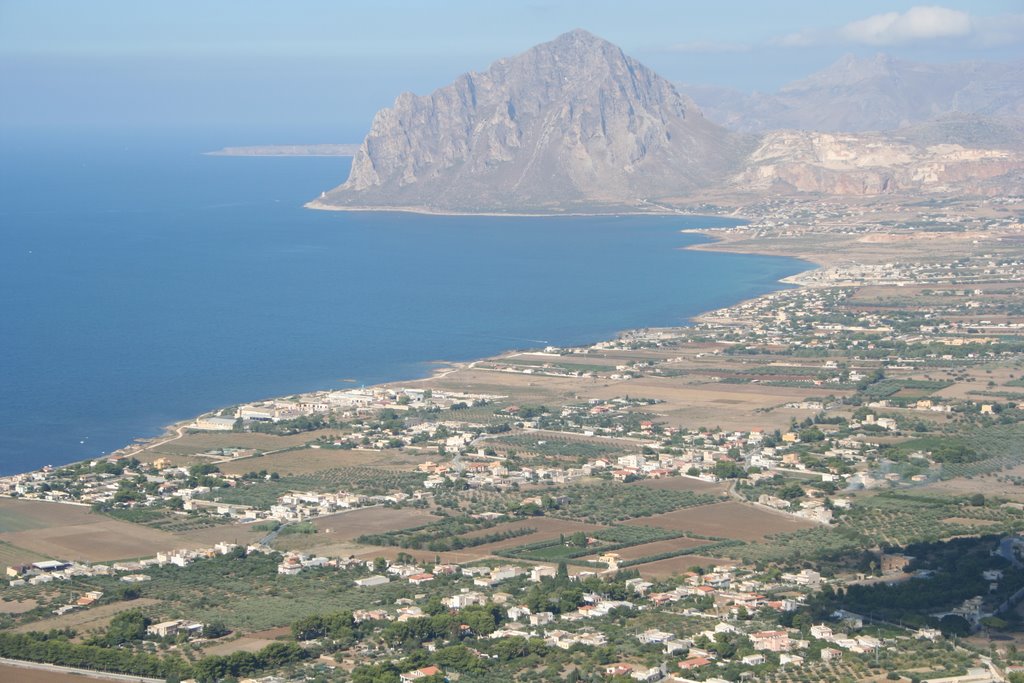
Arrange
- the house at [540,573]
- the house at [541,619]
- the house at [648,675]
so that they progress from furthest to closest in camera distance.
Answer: the house at [540,573] → the house at [541,619] → the house at [648,675]

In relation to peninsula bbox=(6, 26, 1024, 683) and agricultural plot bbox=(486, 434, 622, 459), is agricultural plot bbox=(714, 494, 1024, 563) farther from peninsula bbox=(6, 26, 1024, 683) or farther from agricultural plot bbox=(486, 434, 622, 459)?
agricultural plot bbox=(486, 434, 622, 459)

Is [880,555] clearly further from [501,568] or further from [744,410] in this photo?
[744,410]

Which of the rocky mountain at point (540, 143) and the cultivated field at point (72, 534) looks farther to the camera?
the rocky mountain at point (540, 143)

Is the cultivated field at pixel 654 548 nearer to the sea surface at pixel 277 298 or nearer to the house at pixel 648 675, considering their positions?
the house at pixel 648 675

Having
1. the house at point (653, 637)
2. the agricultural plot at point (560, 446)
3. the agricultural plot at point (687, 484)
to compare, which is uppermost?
the house at point (653, 637)

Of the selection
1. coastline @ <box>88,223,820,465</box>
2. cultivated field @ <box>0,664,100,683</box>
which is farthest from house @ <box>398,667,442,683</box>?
coastline @ <box>88,223,820,465</box>

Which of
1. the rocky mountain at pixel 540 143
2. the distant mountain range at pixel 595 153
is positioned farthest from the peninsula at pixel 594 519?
the rocky mountain at pixel 540 143

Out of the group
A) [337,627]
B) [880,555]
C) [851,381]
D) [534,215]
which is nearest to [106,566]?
[337,627]
